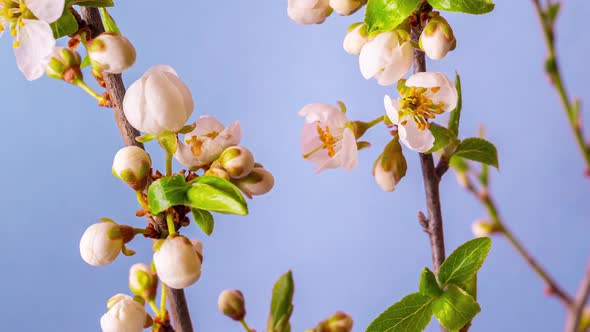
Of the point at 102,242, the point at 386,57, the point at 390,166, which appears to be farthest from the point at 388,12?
the point at 102,242

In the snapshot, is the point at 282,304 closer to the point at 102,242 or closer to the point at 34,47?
the point at 102,242

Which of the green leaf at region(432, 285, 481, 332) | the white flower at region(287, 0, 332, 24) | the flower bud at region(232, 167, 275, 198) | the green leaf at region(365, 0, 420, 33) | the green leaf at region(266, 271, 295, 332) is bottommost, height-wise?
the green leaf at region(432, 285, 481, 332)

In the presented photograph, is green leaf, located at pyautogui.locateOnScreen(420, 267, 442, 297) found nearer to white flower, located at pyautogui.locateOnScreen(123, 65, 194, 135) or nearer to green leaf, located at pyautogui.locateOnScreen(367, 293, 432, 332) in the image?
green leaf, located at pyautogui.locateOnScreen(367, 293, 432, 332)

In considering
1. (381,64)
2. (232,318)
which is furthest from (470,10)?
(232,318)

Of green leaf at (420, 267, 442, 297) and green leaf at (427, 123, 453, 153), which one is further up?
green leaf at (427, 123, 453, 153)

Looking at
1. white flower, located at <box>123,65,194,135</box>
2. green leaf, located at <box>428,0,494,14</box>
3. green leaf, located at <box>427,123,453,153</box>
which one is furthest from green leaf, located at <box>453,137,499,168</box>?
white flower, located at <box>123,65,194,135</box>

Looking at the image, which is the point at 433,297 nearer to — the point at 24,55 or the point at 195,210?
the point at 195,210
